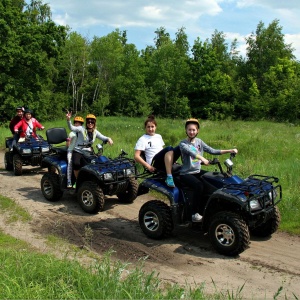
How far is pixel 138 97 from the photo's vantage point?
5588cm

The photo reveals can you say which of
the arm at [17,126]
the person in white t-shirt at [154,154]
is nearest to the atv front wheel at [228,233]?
the person in white t-shirt at [154,154]

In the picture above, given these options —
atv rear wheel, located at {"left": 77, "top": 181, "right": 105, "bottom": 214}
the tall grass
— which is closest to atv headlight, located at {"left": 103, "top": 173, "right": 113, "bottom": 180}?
atv rear wheel, located at {"left": 77, "top": 181, "right": 105, "bottom": 214}

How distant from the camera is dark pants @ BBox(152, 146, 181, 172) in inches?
272

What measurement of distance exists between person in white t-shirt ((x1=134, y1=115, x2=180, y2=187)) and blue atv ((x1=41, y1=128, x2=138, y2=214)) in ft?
1.96

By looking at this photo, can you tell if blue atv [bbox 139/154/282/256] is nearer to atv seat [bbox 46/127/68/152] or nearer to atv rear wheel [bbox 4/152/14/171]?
A: atv seat [bbox 46/127/68/152]

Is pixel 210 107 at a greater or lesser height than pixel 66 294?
greater

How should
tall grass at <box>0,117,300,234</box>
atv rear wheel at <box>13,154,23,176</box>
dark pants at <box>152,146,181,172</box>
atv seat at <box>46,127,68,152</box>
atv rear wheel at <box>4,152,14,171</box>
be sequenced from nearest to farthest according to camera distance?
dark pants at <box>152,146,181,172</box> < tall grass at <box>0,117,300,234</box> < atv seat at <box>46,127,68,152</box> < atv rear wheel at <box>13,154,23,176</box> < atv rear wheel at <box>4,152,14,171</box>

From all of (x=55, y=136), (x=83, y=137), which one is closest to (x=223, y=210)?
(x=83, y=137)

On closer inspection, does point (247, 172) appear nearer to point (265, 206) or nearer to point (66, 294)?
point (265, 206)

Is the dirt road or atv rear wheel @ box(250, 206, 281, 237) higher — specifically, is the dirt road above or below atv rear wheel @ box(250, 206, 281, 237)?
below

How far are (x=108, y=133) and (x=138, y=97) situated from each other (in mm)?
34046

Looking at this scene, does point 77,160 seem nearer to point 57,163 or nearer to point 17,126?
point 57,163

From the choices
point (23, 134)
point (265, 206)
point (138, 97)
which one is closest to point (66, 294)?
point (265, 206)

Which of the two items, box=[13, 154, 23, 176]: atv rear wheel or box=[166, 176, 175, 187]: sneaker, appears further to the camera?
box=[13, 154, 23, 176]: atv rear wheel
